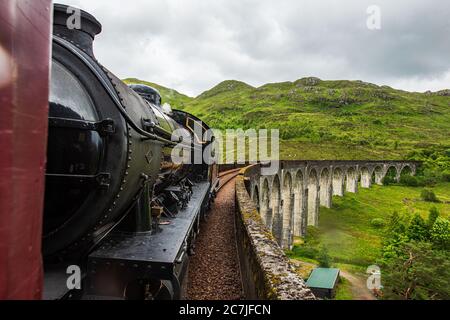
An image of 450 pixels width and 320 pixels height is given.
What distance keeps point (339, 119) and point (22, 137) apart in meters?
133

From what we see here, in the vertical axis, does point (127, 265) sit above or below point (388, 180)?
above

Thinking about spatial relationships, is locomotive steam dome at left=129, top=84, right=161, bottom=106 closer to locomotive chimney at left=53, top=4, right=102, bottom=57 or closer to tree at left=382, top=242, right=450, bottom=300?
locomotive chimney at left=53, top=4, right=102, bottom=57

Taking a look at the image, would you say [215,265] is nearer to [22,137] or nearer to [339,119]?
[22,137]

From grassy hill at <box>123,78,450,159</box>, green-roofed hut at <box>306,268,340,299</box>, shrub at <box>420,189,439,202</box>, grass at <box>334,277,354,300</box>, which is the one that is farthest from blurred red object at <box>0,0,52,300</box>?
shrub at <box>420,189,439,202</box>

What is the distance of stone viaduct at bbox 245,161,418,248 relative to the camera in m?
27.4

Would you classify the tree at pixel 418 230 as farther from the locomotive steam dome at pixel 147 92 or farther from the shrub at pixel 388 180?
the shrub at pixel 388 180

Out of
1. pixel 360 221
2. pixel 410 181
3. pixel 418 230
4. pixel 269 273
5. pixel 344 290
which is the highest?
pixel 269 273

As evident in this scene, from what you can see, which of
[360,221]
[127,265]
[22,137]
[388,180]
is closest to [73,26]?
→ [22,137]

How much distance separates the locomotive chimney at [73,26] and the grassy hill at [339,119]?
57.5m

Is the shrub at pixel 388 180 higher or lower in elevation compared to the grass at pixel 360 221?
higher

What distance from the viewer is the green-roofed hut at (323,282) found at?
25.5 meters

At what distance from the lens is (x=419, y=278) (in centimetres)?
2262

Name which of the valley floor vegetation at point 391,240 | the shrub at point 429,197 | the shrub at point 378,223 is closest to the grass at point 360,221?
the valley floor vegetation at point 391,240

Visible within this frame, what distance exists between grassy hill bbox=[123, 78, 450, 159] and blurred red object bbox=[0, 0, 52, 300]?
59365 mm
